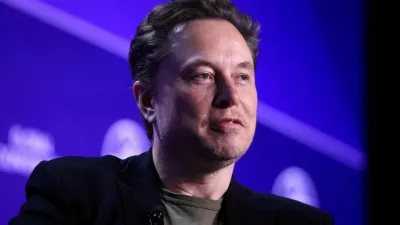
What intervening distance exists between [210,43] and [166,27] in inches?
7.6

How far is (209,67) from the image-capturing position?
1.81m

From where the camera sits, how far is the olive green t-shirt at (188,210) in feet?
5.89

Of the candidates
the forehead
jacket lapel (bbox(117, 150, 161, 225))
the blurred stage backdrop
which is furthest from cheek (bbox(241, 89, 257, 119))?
the blurred stage backdrop

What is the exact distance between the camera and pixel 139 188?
6.01ft

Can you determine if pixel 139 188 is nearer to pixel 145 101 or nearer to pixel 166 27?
pixel 145 101

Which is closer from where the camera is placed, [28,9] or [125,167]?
[125,167]

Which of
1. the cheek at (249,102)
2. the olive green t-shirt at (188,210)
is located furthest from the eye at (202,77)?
the olive green t-shirt at (188,210)

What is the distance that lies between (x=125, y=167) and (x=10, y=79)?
493 mm

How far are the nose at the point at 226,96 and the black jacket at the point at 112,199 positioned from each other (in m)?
0.31

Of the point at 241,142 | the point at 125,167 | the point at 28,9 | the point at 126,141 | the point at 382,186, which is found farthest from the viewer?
the point at 382,186

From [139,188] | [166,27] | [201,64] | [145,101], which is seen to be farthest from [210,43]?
[139,188]

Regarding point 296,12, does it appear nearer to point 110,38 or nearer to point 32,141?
point 110,38

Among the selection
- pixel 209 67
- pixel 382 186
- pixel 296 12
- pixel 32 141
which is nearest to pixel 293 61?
pixel 296 12

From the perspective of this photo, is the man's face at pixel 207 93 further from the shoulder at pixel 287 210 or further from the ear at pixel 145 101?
the shoulder at pixel 287 210
